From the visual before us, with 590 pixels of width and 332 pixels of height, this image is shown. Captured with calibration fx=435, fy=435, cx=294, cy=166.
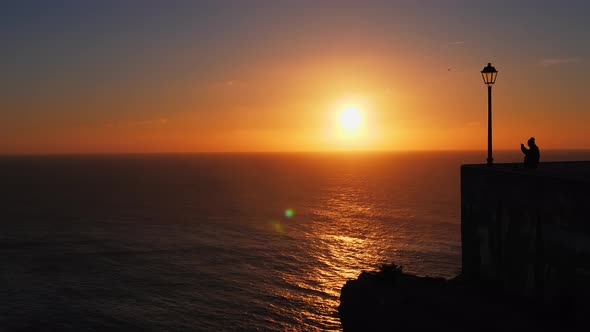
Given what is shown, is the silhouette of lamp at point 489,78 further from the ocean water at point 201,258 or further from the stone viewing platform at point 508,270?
the ocean water at point 201,258

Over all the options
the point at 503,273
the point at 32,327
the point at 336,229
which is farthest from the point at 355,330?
the point at 336,229

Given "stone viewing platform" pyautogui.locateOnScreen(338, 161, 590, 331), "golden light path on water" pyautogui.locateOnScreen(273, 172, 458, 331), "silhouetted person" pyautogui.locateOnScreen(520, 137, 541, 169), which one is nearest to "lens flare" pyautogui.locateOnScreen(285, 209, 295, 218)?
"golden light path on water" pyautogui.locateOnScreen(273, 172, 458, 331)

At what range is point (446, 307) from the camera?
1739cm

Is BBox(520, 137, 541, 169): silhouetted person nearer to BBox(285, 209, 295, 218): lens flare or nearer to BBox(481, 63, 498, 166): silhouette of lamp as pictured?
BBox(481, 63, 498, 166): silhouette of lamp

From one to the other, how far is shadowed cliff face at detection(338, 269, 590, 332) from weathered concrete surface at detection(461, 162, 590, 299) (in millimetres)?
524

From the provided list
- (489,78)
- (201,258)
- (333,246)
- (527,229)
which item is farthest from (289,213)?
(527,229)

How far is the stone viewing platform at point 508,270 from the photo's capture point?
1416 cm

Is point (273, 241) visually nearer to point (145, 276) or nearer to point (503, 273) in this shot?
point (145, 276)

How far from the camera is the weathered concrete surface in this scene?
13945 millimetres

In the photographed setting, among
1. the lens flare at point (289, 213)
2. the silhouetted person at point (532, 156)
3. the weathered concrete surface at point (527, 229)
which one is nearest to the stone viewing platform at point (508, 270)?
the weathered concrete surface at point (527, 229)

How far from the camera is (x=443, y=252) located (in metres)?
53.8

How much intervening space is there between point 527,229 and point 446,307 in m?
4.37

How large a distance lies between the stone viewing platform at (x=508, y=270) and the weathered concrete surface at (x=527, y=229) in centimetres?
3

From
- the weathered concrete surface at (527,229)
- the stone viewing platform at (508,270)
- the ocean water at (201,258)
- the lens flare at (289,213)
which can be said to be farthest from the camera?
the lens flare at (289,213)
